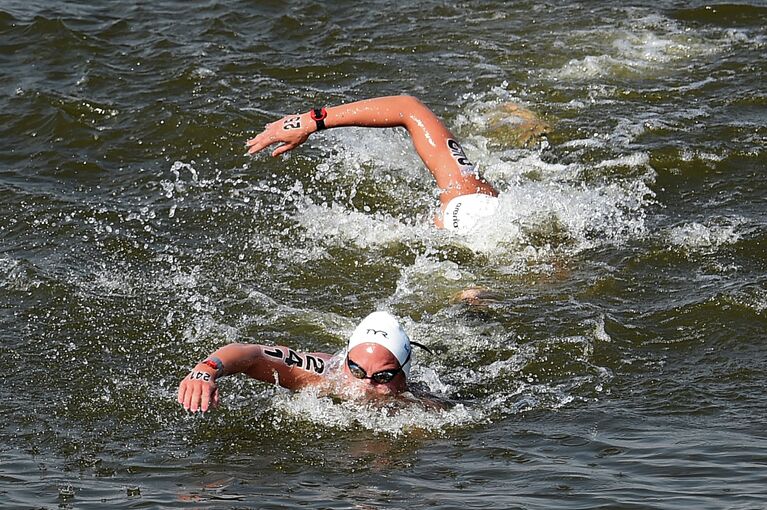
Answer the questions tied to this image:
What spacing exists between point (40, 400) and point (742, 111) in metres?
8.05

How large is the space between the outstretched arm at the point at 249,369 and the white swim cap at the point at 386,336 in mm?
306

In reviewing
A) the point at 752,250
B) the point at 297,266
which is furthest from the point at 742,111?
the point at 297,266

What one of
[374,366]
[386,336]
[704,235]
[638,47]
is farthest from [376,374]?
[638,47]

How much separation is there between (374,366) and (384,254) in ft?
10.4

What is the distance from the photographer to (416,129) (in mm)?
10258

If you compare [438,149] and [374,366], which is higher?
[438,149]

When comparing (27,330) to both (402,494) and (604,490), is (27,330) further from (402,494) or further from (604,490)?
(604,490)

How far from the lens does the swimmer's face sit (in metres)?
7.71

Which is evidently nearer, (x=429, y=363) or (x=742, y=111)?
(x=429, y=363)

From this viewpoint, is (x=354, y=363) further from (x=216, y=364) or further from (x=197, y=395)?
(x=197, y=395)

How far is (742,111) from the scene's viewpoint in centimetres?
1323

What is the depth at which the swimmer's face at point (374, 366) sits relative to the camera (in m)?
7.71

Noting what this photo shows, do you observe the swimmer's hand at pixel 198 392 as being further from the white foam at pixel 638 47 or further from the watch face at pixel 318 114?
the white foam at pixel 638 47

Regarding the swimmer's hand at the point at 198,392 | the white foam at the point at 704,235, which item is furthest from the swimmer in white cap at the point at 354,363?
the white foam at the point at 704,235
